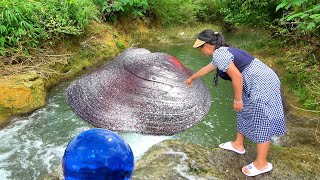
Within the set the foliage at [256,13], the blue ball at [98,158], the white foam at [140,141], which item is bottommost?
the white foam at [140,141]

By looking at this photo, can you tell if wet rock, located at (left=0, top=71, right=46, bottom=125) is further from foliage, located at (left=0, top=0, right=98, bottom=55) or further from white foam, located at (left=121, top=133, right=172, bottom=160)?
white foam, located at (left=121, top=133, right=172, bottom=160)

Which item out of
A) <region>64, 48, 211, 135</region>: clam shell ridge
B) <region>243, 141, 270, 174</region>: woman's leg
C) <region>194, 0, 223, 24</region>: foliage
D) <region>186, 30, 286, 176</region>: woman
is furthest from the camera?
<region>194, 0, 223, 24</region>: foliage

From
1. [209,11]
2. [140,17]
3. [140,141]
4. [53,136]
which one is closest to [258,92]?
[140,141]

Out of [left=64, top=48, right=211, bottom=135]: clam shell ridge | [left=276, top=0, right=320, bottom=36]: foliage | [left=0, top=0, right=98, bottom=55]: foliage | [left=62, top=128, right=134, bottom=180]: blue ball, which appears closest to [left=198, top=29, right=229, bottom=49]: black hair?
[left=276, top=0, right=320, bottom=36]: foliage

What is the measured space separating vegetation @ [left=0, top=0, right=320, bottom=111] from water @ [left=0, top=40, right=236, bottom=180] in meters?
1.10

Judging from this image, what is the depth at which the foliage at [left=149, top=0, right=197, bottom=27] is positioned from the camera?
10.4m

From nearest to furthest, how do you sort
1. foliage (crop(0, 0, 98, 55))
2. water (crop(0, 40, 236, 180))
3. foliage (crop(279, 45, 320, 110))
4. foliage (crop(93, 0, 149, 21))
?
water (crop(0, 40, 236, 180)), foliage (crop(279, 45, 320, 110)), foliage (crop(0, 0, 98, 55)), foliage (crop(93, 0, 149, 21))

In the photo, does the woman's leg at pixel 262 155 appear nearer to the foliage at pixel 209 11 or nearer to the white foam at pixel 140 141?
the white foam at pixel 140 141

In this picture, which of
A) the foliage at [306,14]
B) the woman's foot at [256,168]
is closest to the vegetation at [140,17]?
the foliage at [306,14]

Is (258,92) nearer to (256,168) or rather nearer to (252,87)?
(252,87)

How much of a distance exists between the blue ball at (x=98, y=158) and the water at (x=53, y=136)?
94.5 inches

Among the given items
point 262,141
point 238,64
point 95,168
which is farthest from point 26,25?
point 95,168

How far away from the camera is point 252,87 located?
2852 millimetres

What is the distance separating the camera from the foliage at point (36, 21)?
5.11m
